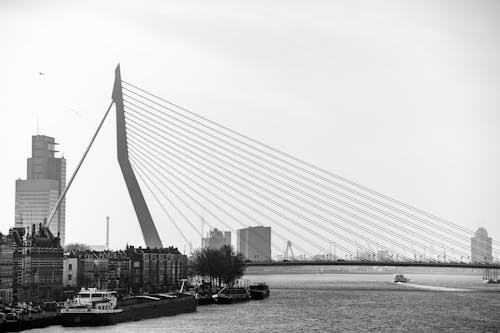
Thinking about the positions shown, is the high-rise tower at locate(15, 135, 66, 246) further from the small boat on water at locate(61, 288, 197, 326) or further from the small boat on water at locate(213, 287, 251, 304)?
the small boat on water at locate(61, 288, 197, 326)

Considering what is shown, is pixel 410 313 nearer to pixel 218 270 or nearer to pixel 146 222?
pixel 146 222

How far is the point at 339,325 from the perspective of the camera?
5031 cm

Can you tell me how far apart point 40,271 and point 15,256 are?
3.76 metres

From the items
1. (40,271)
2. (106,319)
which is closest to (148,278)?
(40,271)

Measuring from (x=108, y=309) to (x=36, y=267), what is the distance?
17.1m

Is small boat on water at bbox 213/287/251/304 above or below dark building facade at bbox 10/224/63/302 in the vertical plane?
below

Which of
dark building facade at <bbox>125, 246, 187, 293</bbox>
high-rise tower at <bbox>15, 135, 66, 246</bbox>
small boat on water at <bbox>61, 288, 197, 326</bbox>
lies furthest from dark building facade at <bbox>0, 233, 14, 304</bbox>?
high-rise tower at <bbox>15, 135, 66, 246</bbox>

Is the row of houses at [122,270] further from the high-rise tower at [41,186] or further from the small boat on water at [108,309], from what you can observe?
the high-rise tower at [41,186]

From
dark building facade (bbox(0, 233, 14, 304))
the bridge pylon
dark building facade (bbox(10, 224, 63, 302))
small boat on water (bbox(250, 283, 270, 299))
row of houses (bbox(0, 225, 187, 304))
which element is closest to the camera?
dark building facade (bbox(0, 233, 14, 304))

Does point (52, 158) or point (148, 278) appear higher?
point (52, 158)

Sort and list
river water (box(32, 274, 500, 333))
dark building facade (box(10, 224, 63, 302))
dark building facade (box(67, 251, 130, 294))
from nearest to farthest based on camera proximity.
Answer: river water (box(32, 274, 500, 333)) < dark building facade (box(10, 224, 63, 302)) < dark building facade (box(67, 251, 130, 294))

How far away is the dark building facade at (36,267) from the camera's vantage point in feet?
211

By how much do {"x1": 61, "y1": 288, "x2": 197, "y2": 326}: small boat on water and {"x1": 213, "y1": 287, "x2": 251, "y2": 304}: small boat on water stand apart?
13.1 meters

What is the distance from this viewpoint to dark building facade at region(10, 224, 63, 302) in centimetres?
6431
